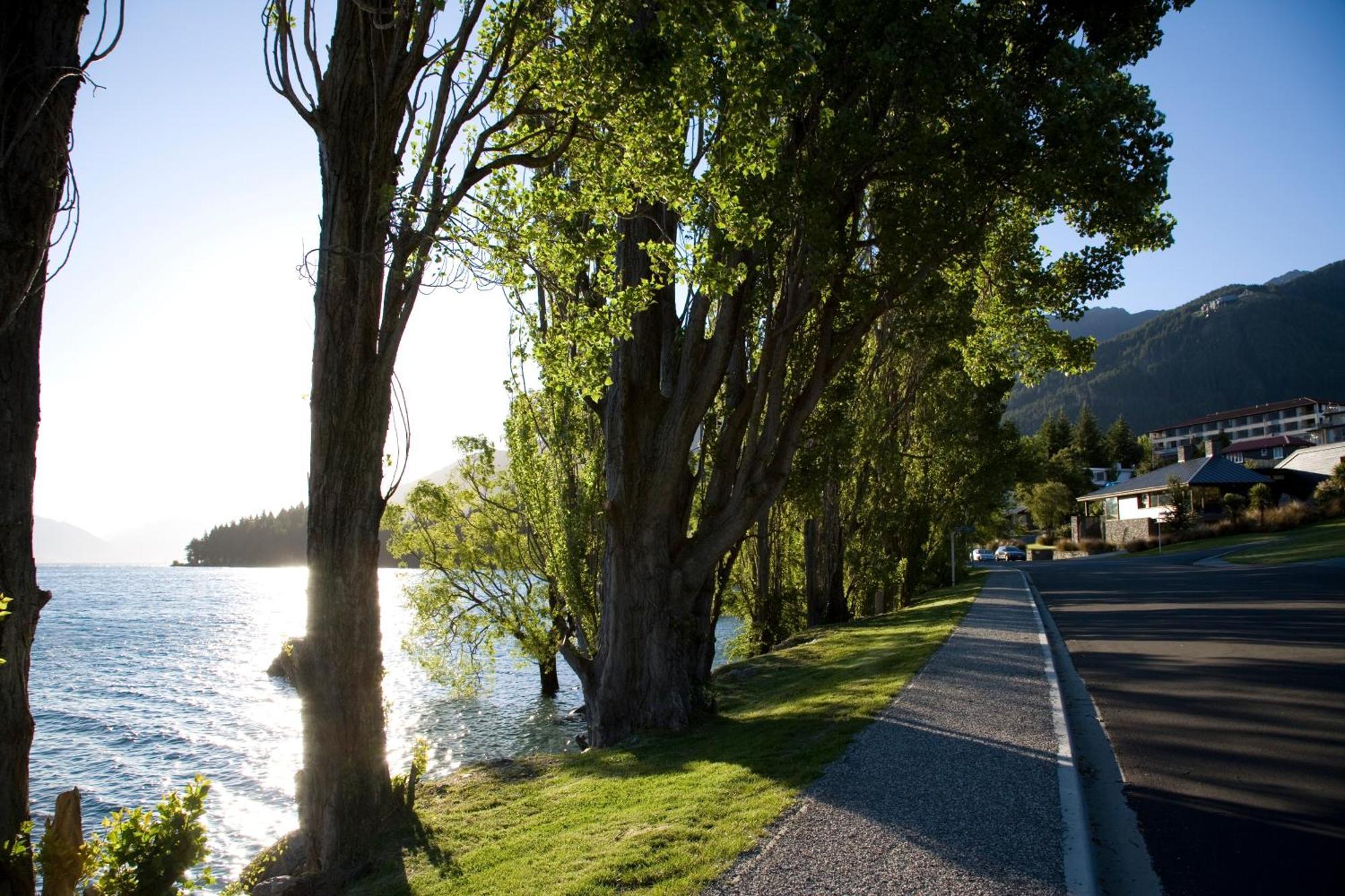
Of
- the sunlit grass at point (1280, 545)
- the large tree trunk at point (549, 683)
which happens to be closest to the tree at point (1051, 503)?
the sunlit grass at point (1280, 545)

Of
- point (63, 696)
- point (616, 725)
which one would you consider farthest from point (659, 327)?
point (63, 696)

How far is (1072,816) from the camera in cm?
614

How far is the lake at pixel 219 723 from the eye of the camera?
55.6 ft

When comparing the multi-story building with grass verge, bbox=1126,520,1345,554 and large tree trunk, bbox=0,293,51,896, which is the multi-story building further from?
large tree trunk, bbox=0,293,51,896

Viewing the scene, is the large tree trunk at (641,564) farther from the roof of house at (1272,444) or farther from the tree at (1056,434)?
the roof of house at (1272,444)

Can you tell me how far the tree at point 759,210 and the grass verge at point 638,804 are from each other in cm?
154

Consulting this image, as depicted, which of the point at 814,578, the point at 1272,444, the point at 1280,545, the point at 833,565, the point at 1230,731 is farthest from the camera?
the point at 1272,444

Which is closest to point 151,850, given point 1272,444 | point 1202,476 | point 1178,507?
point 1178,507

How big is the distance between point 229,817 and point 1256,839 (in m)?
16.2

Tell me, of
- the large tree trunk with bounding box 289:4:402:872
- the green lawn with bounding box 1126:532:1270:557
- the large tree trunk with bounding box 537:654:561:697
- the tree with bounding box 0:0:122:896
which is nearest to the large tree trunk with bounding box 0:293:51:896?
the tree with bounding box 0:0:122:896

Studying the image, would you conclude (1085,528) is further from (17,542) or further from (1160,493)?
(17,542)

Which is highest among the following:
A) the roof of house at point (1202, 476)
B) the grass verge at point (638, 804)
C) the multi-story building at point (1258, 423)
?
the multi-story building at point (1258, 423)

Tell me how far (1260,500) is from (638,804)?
54.3 m

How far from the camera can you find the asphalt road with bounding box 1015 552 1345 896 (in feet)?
18.6
